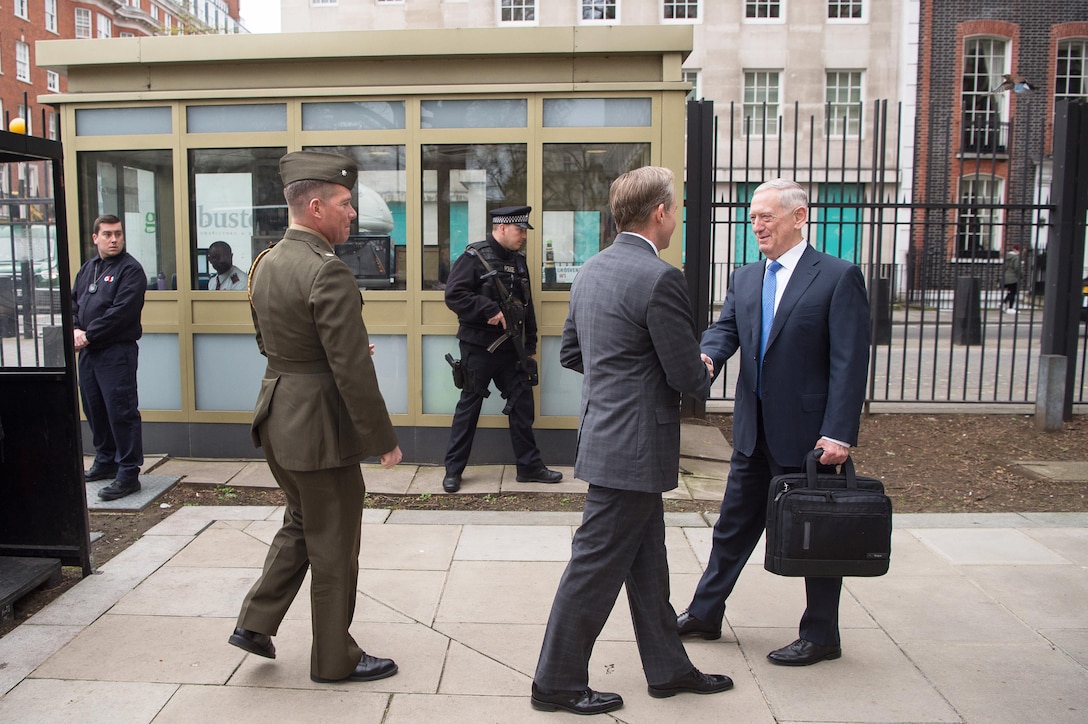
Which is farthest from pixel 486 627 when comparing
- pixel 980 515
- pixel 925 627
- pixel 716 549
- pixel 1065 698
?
pixel 980 515

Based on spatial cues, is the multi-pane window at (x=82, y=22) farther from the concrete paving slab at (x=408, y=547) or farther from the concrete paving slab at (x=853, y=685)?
the concrete paving slab at (x=853, y=685)

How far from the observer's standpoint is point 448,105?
664 centimetres

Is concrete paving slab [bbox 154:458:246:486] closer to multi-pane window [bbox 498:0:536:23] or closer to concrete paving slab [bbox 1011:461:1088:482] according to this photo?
concrete paving slab [bbox 1011:461:1088:482]

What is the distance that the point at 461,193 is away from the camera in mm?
6770

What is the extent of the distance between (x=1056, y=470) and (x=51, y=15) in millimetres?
54170

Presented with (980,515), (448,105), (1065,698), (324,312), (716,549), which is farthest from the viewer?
(448,105)

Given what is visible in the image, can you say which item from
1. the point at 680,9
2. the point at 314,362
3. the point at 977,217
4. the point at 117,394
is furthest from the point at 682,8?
the point at 314,362

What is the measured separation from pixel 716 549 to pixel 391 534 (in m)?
2.25

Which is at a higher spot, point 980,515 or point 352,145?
point 352,145

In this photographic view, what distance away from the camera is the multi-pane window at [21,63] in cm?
4228

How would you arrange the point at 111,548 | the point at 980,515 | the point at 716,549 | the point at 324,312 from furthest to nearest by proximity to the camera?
the point at 980,515, the point at 111,548, the point at 716,549, the point at 324,312

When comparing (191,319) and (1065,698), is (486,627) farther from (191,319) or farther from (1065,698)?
(191,319)

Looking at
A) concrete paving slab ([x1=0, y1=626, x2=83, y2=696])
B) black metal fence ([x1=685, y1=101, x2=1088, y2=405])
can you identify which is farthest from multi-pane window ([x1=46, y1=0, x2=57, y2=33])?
concrete paving slab ([x1=0, y1=626, x2=83, y2=696])

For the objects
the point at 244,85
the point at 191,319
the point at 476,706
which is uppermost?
the point at 244,85
